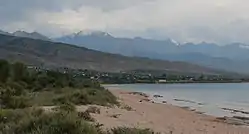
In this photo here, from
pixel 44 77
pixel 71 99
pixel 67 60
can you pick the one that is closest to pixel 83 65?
pixel 67 60

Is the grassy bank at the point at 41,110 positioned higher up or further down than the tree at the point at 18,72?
further down

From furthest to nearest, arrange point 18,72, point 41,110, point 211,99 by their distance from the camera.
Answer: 1. point 211,99
2. point 18,72
3. point 41,110

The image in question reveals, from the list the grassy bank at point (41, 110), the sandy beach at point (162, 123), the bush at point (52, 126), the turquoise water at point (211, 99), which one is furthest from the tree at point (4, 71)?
the bush at point (52, 126)

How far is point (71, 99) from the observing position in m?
28.2

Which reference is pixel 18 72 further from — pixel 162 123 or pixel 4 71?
pixel 162 123

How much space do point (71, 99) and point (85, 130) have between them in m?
18.3

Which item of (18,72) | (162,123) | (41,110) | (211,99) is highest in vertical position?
(18,72)

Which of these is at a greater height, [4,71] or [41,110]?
[4,71]

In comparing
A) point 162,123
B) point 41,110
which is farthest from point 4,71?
point 41,110

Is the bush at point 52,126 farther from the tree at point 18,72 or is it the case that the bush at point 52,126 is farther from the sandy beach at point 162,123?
the tree at point 18,72

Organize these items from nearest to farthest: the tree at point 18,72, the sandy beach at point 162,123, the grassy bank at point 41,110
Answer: the grassy bank at point 41,110, the sandy beach at point 162,123, the tree at point 18,72

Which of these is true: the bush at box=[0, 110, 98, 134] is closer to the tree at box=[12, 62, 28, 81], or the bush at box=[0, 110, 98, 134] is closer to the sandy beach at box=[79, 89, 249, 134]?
the sandy beach at box=[79, 89, 249, 134]

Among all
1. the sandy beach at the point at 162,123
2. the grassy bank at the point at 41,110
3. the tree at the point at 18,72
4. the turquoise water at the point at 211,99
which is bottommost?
the turquoise water at the point at 211,99

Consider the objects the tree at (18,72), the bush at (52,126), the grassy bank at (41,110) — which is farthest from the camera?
the tree at (18,72)
